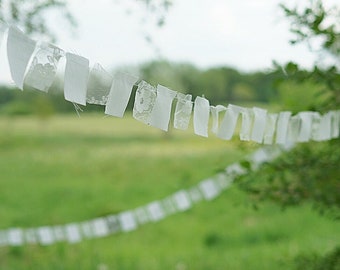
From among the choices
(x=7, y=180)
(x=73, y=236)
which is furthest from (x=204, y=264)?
(x=7, y=180)

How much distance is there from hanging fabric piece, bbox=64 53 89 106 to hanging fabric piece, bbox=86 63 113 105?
0.10 feet

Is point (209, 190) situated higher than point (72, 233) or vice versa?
point (72, 233)

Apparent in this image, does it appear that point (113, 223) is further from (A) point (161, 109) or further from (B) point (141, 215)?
(A) point (161, 109)

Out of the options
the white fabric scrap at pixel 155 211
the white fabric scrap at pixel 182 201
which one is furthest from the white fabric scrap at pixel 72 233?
the white fabric scrap at pixel 182 201

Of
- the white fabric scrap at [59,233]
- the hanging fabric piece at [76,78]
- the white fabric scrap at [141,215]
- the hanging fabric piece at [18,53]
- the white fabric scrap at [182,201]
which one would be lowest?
the white fabric scrap at [182,201]

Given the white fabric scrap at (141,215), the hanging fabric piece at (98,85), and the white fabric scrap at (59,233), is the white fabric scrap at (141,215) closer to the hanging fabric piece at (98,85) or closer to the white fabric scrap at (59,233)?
the white fabric scrap at (59,233)

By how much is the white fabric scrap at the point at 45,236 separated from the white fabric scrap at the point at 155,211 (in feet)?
4.71

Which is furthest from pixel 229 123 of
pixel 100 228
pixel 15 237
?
pixel 100 228

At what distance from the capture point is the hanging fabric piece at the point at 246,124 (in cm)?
235

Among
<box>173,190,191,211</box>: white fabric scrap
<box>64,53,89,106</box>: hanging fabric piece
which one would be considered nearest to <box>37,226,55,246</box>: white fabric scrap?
<box>173,190,191,211</box>: white fabric scrap

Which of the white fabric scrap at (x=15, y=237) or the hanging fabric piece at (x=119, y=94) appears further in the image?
the white fabric scrap at (x=15, y=237)

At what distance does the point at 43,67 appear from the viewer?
1617 mm

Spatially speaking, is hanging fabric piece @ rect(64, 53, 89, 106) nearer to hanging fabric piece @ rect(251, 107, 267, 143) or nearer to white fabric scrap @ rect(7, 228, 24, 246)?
hanging fabric piece @ rect(251, 107, 267, 143)

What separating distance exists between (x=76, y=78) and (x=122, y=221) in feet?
22.9
